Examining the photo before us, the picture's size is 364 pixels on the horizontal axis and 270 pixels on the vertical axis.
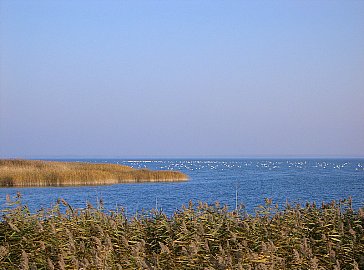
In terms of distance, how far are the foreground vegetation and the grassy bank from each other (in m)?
37.8

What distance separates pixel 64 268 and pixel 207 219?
351 centimetres

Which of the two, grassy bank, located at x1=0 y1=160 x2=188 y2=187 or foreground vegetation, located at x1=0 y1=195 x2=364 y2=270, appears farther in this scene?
grassy bank, located at x1=0 y1=160 x2=188 y2=187

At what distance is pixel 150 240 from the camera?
35.7ft

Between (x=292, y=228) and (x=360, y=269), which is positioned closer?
(x=360, y=269)

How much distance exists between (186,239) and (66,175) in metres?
41.3

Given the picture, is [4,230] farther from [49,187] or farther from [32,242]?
[49,187]

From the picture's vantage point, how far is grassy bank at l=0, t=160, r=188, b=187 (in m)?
48.3

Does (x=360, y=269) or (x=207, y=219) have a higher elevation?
(x=207, y=219)

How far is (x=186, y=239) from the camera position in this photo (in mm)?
10320

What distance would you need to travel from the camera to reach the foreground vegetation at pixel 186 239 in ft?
30.3

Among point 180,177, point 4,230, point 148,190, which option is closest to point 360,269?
point 4,230

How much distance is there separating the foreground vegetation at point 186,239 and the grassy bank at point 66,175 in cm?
3782

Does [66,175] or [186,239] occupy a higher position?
[186,239]

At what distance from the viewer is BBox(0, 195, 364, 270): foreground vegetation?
9.24m
